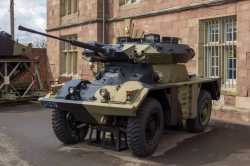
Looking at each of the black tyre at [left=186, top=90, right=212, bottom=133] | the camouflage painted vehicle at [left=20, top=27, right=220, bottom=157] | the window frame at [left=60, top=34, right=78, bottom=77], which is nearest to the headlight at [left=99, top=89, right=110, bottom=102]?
the camouflage painted vehicle at [left=20, top=27, right=220, bottom=157]

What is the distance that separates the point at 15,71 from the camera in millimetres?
18375

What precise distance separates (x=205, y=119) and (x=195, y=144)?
176 cm

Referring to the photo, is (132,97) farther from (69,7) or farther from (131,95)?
(69,7)

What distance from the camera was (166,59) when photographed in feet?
A: 33.1

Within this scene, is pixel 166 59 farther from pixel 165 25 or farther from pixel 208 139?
pixel 165 25

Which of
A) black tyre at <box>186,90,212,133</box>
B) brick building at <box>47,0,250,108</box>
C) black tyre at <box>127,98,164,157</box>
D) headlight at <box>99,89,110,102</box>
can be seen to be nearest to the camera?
black tyre at <box>127,98,164,157</box>

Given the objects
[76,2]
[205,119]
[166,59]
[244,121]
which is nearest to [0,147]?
[166,59]

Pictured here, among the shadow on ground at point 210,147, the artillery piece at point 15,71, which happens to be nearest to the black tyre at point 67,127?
the shadow on ground at point 210,147

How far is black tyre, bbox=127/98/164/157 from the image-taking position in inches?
335

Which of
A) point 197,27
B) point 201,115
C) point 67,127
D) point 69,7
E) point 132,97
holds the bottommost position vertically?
point 67,127

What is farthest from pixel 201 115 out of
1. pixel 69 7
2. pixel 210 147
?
pixel 69 7

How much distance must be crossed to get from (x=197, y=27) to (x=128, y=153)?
24.5 feet

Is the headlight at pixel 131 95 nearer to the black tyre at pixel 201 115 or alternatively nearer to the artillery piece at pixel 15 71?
the black tyre at pixel 201 115

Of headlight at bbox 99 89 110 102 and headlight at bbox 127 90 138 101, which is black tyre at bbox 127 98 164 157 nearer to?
headlight at bbox 127 90 138 101
